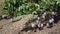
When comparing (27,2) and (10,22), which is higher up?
(27,2)

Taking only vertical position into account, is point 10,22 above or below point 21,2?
below

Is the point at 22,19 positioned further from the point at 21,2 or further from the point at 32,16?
the point at 21,2

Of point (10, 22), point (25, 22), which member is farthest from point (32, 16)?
point (10, 22)

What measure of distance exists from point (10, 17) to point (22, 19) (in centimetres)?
35

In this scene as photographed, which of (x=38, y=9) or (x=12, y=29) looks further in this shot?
(x=38, y=9)

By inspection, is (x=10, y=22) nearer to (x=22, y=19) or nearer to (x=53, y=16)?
(x=22, y=19)

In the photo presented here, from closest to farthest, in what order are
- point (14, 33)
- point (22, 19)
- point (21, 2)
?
point (14, 33)
point (22, 19)
point (21, 2)

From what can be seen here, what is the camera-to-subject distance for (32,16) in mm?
4430

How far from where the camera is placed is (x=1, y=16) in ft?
15.5

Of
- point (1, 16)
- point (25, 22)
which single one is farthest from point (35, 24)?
point (1, 16)

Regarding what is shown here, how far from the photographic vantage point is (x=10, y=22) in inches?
177

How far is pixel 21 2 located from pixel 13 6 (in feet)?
0.70

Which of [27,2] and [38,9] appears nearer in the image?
[38,9]

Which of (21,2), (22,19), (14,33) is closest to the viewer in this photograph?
(14,33)
